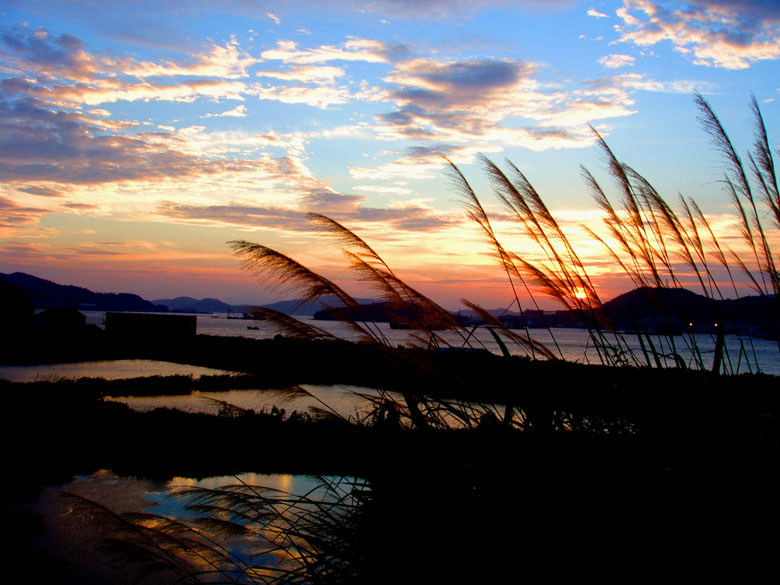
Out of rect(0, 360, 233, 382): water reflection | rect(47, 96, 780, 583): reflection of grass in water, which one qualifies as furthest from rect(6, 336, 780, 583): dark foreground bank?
rect(0, 360, 233, 382): water reflection

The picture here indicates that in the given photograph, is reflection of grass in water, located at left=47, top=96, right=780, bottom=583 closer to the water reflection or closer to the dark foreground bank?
the dark foreground bank

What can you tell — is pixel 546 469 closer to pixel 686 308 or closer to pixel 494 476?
pixel 494 476

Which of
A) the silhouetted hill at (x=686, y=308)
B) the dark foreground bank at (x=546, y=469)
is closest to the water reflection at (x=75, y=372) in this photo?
the silhouetted hill at (x=686, y=308)

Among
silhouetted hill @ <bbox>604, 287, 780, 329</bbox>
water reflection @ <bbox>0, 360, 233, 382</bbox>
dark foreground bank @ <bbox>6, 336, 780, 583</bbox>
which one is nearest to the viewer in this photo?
dark foreground bank @ <bbox>6, 336, 780, 583</bbox>

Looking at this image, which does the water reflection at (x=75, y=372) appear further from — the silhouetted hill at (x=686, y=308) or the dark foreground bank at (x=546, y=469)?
the dark foreground bank at (x=546, y=469)

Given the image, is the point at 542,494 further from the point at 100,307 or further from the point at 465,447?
the point at 100,307

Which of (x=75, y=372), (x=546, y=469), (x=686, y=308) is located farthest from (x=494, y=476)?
(x=75, y=372)

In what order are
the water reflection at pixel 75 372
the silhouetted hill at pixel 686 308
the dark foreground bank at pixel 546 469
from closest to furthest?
the dark foreground bank at pixel 546 469
the silhouetted hill at pixel 686 308
the water reflection at pixel 75 372

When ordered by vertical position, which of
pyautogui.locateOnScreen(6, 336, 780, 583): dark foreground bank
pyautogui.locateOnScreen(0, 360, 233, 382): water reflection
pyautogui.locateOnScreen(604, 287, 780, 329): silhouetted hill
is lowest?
pyautogui.locateOnScreen(0, 360, 233, 382): water reflection

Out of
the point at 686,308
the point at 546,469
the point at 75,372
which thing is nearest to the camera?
the point at 546,469

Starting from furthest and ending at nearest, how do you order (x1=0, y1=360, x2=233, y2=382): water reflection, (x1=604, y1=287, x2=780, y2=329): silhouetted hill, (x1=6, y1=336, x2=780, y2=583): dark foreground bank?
(x1=0, y1=360, x2=233, y2=382): water reflection, (x1=604, y1=287, x2=780, y2=329): silhouetted hill, (x1=6, y1=336, x2=780, y2=583): dark foreground bank

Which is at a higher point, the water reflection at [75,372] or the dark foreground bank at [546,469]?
the dark foreground bank at [546,469]

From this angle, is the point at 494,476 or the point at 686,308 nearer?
the point at 494,476

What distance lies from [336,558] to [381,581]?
0.95 ft
